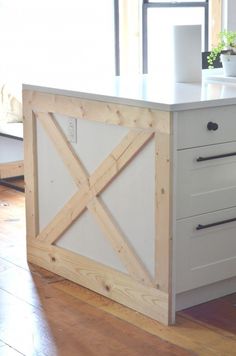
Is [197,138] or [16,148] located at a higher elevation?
[197,138]

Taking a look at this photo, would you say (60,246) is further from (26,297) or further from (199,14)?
(199,14)

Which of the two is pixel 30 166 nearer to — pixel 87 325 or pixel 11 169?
pixel 87 325

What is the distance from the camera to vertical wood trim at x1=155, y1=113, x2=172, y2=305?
3000 mm

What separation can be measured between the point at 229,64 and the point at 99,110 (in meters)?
0.85

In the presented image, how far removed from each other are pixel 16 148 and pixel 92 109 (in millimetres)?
2286

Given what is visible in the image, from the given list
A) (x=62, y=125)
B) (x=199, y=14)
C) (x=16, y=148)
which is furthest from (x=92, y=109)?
(x=199, y=14)

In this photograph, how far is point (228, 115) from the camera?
3.16 meters

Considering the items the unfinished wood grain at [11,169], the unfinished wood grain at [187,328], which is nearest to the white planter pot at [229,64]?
the unfinished wood grain at [187,328]

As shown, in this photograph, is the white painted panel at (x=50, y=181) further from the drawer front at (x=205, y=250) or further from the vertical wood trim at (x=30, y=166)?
the drawer front at (x=205, y=250)

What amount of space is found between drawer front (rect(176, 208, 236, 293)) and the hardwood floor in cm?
15

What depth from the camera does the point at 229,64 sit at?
3803 mm

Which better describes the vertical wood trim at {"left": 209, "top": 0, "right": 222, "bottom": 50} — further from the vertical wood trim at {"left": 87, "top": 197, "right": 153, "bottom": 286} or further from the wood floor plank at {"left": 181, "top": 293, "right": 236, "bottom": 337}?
the wood floor plank at {"left": 181, "top": 293, "right": 236, "bottom": 337}

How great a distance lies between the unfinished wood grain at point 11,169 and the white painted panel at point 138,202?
2346 mm

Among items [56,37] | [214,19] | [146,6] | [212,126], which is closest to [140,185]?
[212,126]
